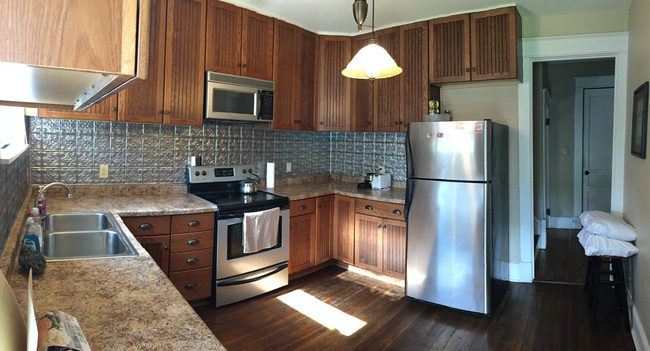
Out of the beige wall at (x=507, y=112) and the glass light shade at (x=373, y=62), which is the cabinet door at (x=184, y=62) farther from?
the beige wall at (x=507, y=112)

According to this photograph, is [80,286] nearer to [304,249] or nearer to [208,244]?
[208,244]

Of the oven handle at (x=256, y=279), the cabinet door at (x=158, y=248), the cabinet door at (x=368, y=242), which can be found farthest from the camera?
the cabinet door at (x=368, y=242)

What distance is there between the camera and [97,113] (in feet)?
8.71

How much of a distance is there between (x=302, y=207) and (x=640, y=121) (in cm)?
265

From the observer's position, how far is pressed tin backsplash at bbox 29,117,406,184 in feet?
9.04

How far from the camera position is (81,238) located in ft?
6.37

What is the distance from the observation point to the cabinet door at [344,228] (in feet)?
12.4

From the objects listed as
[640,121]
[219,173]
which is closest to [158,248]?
[219,173]

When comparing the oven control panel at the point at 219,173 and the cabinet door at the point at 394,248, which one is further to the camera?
the cabinet door at the point at 394,248

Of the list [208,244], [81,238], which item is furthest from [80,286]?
[208,244]

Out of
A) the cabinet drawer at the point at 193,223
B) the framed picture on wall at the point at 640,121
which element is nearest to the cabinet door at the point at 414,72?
the framed picture on wall at the point at 640,121

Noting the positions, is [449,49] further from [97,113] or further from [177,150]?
[97,113]

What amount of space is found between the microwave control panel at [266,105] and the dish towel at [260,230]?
89 centimetres

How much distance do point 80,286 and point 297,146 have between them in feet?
10.3
